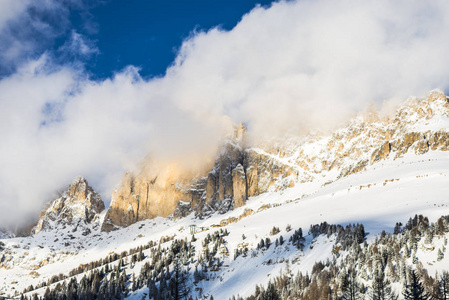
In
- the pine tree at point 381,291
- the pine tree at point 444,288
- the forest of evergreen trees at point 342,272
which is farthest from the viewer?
the forest of evergreen trees at point 342,272

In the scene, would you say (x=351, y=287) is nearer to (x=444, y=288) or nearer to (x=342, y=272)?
(x=342, y=272)

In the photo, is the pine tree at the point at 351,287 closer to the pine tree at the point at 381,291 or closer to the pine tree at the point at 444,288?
the pine tree at the point at 381,291

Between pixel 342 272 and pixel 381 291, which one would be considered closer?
pixel 381 291

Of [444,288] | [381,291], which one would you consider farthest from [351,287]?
[444,288]

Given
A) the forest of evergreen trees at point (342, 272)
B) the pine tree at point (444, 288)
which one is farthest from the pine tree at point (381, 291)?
the pine tree at point (444, 288)

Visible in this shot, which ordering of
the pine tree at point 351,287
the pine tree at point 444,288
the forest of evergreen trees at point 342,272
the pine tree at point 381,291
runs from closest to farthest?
1. the pine tree at point 444,288
2. the pine tree at point 381,291
3. the forest of evergreen trees at point 342,272
4. the pine tree at point 351,287

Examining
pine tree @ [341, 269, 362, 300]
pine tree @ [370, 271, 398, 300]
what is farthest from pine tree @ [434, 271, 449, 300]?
pine tree @ [341, 269, 362, 300]

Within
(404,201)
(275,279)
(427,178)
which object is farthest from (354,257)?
(427,178)

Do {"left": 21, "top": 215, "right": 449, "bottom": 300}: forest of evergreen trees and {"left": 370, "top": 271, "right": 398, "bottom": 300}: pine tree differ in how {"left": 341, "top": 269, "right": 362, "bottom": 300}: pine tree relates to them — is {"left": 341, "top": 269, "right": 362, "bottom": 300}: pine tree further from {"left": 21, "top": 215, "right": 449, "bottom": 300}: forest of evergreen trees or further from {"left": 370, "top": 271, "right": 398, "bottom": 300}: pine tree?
{"left": 370, "top": 271, "right": 398, "bottom": 300}: pine tree

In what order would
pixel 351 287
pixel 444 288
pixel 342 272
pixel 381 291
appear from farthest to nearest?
pixel 342 272 → pixel 351 287 → pixel 381 291 → pixel 444 288

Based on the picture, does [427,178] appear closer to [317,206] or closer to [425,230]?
[317,206]

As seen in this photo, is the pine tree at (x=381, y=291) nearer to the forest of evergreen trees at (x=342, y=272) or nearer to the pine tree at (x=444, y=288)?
the forest of evergreen trees at (x=342, y=272)

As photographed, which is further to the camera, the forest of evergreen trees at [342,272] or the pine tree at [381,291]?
the forest of evergreen trees at [342,272]

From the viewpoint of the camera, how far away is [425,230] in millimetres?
82250
